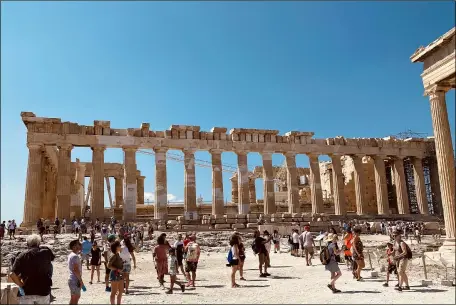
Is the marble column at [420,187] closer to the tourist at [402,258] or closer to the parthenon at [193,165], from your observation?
the parthenon at [193,165]

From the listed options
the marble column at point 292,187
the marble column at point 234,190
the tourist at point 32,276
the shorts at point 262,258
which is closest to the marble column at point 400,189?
the marble column at point 292,187

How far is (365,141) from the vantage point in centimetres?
3756

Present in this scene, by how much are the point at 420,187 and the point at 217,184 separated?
18.4m

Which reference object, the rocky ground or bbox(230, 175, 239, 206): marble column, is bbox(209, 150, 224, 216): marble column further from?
the rocky ground

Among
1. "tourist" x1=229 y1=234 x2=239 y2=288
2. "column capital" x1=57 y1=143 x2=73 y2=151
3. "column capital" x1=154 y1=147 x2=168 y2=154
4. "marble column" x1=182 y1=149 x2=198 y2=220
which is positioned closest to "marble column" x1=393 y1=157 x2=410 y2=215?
"marble column" x1=182 y1=149 x2=198 y2=220

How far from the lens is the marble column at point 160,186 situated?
101 ft

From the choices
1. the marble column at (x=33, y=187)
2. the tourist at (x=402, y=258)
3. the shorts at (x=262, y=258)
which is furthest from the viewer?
the marble column at (x=33, y=187)

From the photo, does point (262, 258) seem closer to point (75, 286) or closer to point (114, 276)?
point (114, 276)

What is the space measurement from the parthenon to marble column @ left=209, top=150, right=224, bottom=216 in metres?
0.08

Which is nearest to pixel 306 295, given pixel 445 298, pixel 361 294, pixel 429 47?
pixel 361 294

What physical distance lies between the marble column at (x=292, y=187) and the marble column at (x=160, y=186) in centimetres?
1024

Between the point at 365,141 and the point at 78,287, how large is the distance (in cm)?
3399

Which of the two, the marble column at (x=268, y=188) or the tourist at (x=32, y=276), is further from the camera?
the marble column at (x=268, y=188)

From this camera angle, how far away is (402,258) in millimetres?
9539
